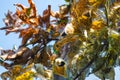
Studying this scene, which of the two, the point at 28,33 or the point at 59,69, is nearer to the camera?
the point at 59,69

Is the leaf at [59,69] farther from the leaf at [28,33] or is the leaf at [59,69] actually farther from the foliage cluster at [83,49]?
the leaf at [28,33]

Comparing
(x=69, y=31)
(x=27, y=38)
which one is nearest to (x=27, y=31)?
(x=27, y=38)

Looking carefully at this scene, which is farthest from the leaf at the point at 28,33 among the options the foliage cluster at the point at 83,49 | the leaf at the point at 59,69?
the leaf at the point at 59,69

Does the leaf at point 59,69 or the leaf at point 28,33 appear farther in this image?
the leaf at point 28,33

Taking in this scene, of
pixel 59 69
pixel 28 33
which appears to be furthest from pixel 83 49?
pixel 28 33

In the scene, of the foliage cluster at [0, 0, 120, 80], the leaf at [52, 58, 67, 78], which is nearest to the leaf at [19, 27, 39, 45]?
the foliage cluster at [0, 0, 120, 80]

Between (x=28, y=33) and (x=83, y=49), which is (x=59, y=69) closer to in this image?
(x=83, y=49)

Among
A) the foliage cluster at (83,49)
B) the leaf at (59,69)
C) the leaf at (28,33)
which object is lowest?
the leaf at (59,69)

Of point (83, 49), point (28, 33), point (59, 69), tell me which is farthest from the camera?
point (28, 33)

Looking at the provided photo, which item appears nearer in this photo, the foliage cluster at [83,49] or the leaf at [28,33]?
the foliage cluster at [83,49]

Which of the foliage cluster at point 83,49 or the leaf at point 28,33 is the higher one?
the leaf at point 28,33

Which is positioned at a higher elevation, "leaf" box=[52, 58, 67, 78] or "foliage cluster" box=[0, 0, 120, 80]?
"foliage cluster" box=[0, 0, 120, 80]

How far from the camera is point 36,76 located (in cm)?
108

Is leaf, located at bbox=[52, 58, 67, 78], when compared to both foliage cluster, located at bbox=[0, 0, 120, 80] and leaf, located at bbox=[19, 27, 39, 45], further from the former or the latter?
leaf, located at bbox=[19, 27, 39, 45]
